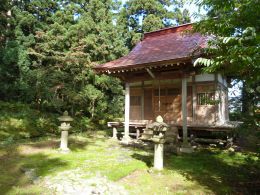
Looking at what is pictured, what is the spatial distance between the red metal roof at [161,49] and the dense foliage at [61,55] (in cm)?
504

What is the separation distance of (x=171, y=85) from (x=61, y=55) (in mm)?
9860

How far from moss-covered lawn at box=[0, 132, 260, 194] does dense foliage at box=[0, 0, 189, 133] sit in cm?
791

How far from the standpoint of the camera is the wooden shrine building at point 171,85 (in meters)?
11.6

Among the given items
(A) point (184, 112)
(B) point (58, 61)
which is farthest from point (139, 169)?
(B) point (58, 61)

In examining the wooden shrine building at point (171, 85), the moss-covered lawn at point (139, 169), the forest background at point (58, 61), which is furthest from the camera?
the forest background at point (58, 61)

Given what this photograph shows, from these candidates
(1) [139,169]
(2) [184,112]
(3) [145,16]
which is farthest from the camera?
(3) [145,16]

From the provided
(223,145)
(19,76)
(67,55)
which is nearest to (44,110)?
(19,76)

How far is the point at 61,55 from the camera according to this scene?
2034 centimetres

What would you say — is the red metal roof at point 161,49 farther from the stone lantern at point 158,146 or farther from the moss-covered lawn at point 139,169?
the moss-covered lawn at point 139,169

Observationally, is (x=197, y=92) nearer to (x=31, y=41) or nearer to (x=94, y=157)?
(x=94, y=157)

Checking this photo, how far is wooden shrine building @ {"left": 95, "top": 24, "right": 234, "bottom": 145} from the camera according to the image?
11.6 meters

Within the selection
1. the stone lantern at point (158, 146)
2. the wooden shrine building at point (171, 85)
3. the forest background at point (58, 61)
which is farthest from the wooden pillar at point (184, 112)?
the forest background at point (58, 61)

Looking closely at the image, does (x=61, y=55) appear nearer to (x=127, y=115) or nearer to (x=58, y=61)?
(x=58, y=61)

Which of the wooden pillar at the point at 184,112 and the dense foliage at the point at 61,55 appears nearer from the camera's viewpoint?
the wooden pillar at the point at 184,112
